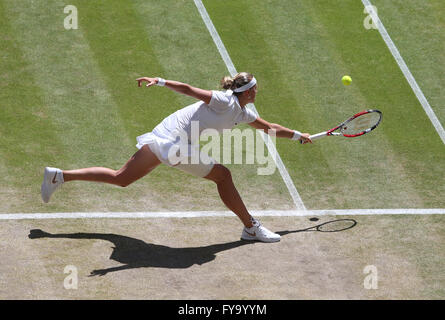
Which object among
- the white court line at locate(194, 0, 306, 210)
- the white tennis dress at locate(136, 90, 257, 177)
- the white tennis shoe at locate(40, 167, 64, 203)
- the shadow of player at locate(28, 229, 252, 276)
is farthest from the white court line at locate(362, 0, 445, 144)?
the white tennis shoe at locate(40, 167, 64, 203)

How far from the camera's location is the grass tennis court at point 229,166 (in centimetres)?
902

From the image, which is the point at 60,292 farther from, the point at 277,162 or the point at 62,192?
the point at 277,162

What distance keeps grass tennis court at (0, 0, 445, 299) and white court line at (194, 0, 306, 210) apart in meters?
0.09

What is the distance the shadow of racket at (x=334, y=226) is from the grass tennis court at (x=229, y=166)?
0.12 metres

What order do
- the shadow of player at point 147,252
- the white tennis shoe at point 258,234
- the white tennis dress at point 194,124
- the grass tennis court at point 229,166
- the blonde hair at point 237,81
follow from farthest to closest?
1. the white tennis shoe at point 258,234
2. the blonde hair at point 237,81
3. the white tennis dress at point 194,124
4. the shadow of player at point 147,252
5. the grass tennis court at point 229,166

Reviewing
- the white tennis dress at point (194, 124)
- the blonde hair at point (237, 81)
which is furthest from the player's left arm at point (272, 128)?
the blonde hair at point (237, 81)

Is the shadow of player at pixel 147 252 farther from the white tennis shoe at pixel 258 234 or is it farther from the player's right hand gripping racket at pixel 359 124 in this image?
the player's right hand gripping racket at pixel 359 124

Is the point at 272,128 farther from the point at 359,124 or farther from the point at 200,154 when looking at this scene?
the point at 359,124

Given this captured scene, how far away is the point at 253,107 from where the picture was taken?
42.1ft

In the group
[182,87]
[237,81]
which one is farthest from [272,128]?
[182,87]

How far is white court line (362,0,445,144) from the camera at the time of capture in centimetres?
1265

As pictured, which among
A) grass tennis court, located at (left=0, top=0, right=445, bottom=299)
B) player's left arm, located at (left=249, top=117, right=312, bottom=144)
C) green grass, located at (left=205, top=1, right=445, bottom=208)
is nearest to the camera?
grass tennis court, located at (left=0, top=0, right=445, bottom=299)

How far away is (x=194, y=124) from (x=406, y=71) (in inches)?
221

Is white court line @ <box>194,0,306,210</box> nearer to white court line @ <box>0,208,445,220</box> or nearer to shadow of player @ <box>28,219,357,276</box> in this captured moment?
white court line @ <box>0,208,445,220</box>
